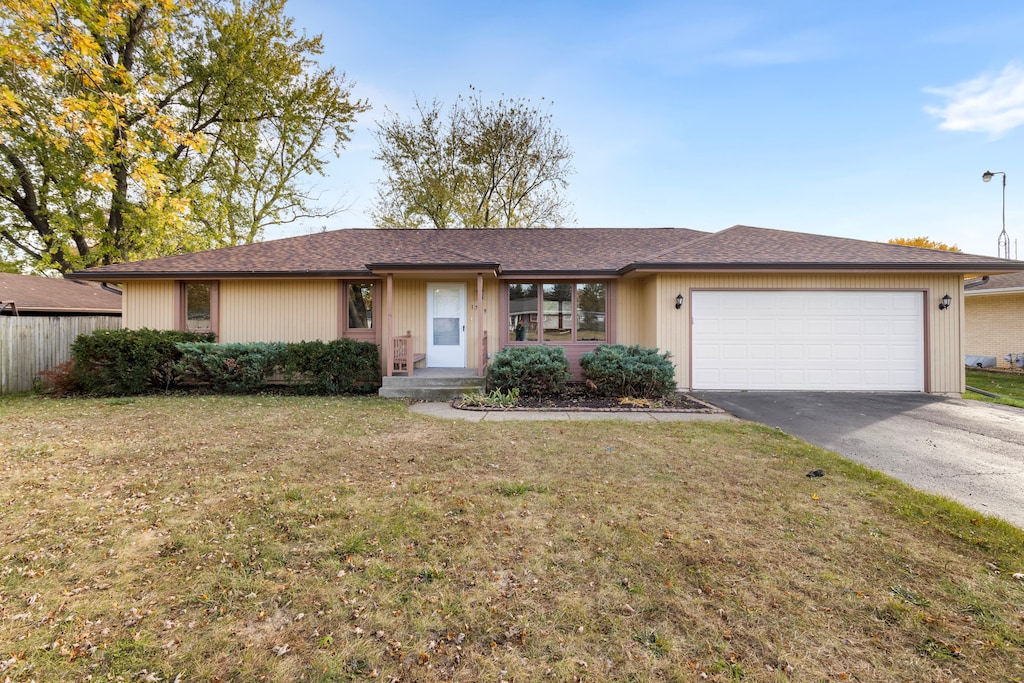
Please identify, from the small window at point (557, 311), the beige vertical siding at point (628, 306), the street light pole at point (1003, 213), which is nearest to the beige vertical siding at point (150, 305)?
the small window at point (557, 311)

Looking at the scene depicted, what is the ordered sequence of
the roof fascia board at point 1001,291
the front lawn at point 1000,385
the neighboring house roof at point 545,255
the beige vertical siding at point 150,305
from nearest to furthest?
1. the front lawn at point 1000,385
2. the neighboring house roof at point 545,255
3. the beige vertical siding at point 150,305
4. the roof fascia board at point 1001,291

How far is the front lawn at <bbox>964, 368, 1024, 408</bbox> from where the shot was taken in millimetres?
8367

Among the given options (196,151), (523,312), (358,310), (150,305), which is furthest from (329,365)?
(196,151)

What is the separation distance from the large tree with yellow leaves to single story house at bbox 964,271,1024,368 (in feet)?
82.4

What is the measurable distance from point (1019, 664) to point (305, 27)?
80.6 feet

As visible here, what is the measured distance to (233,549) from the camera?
2.75 m

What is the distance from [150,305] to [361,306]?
16.4ft

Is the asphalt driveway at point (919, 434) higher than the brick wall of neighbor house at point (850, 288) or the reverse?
the reverse

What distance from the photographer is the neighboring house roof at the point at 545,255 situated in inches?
343

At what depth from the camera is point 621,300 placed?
10.3 metres

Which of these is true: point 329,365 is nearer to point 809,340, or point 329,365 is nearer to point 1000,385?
point 809,340

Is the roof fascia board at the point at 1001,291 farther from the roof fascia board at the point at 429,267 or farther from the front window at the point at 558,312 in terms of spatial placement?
the roof fascia board at the point at 429,267

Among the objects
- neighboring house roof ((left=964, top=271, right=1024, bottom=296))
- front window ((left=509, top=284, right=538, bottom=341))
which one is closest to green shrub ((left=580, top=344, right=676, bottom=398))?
front window ((left=509, top=284, right=538, bottom=341))

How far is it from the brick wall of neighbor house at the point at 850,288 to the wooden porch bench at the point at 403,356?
542 cm
